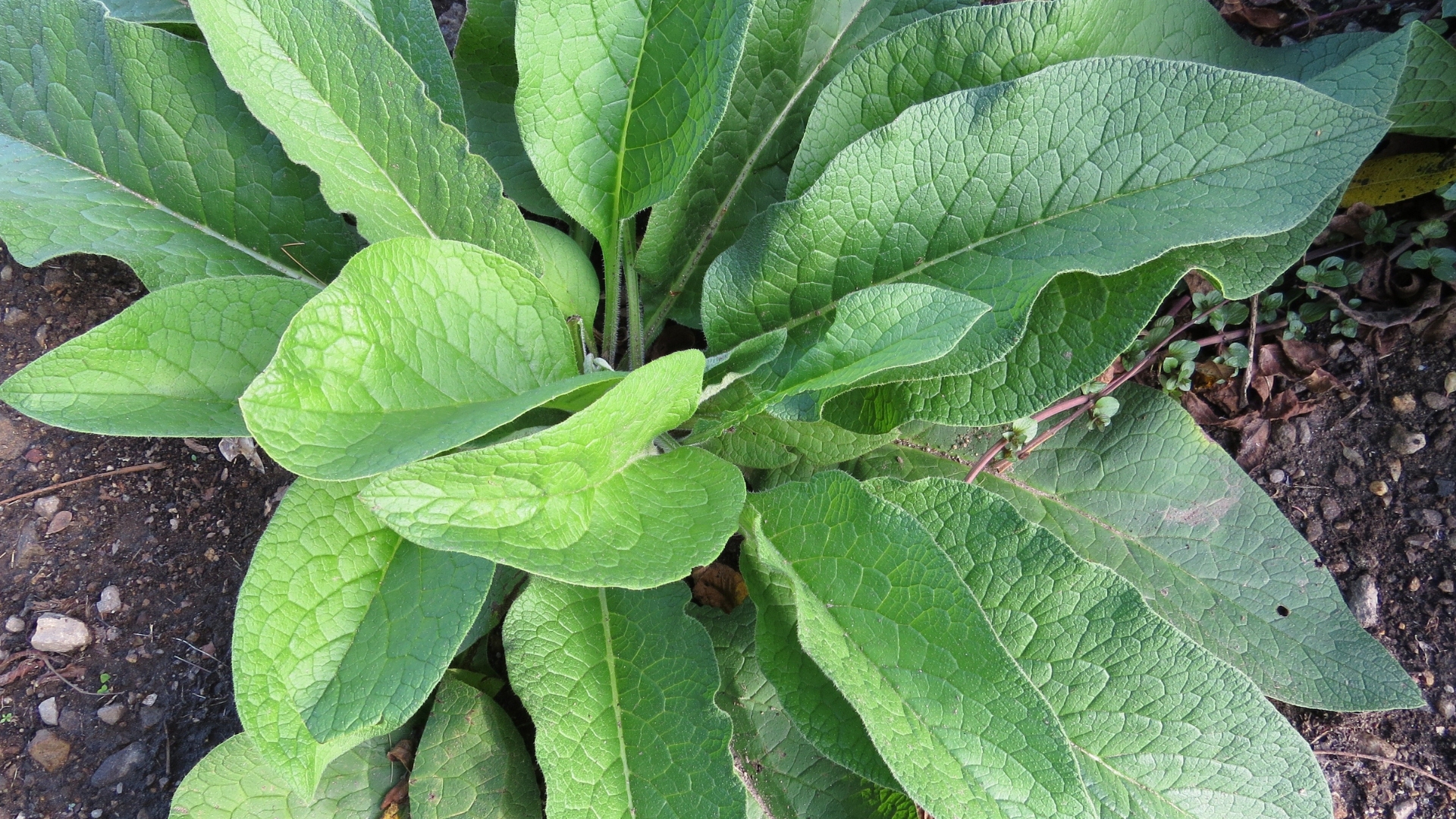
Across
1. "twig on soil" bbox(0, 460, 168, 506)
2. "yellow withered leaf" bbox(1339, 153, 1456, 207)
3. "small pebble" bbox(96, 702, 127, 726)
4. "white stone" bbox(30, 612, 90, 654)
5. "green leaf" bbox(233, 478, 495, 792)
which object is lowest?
"small pebble" bbox(96, 702, 127, 726)

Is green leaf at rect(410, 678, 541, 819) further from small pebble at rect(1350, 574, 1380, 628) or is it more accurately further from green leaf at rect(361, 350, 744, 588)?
small pebble at rect(1350, 574, 1380, 628)

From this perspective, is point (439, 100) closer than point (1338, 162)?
No

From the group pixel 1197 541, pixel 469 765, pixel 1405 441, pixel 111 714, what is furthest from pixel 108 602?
pixel 1405 441

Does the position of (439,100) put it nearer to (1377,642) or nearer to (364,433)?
(364,433)

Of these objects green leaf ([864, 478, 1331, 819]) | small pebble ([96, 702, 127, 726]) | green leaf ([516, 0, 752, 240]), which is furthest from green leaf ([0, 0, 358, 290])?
green leaf ([864, 478, 1331, 819])

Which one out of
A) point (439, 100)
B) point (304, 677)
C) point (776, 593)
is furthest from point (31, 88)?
point (776, 593)
